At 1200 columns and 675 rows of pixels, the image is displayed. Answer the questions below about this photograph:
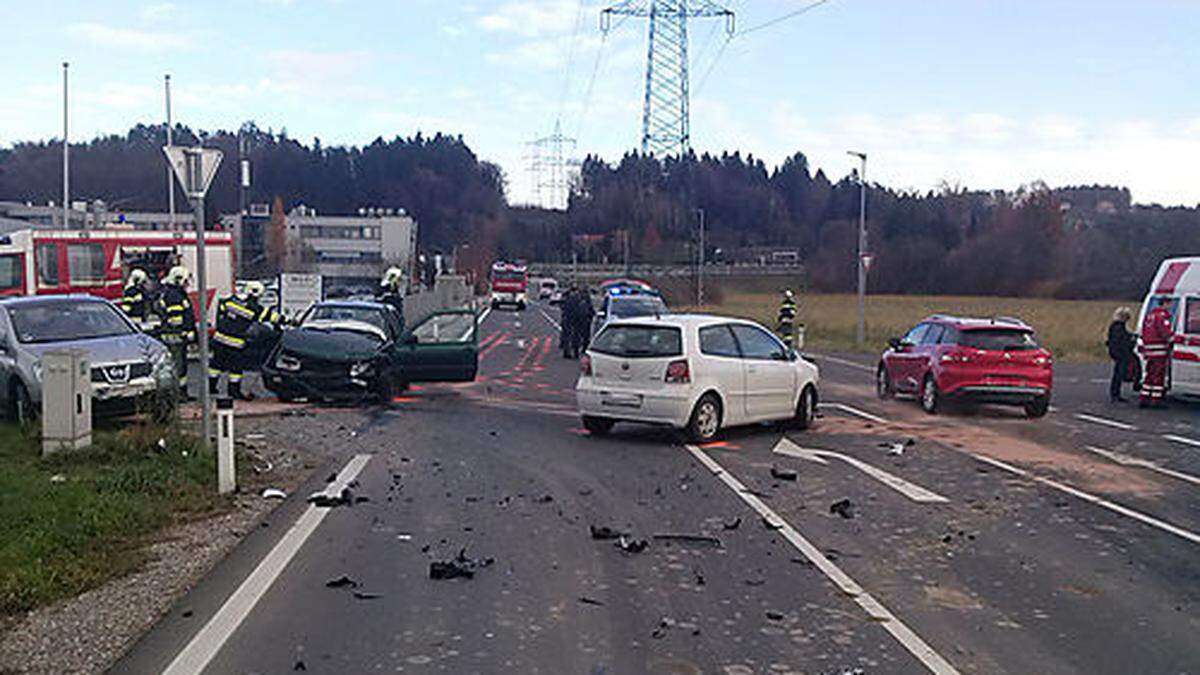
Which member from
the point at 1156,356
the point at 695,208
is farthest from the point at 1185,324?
the point at 695,208

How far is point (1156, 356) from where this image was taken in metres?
19.8

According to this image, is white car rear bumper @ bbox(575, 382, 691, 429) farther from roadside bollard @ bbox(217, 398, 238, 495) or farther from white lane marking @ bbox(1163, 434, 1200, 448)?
white lane marking @ bbox(1163, 434, 1200, 448)

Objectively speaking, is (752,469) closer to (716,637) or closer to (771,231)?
(716,637)

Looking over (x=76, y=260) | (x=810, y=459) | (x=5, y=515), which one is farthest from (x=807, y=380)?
(x=76, y=260)

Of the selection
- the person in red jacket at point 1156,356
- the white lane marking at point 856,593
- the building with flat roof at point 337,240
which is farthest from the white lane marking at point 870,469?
the building with flat roof at point 337,240

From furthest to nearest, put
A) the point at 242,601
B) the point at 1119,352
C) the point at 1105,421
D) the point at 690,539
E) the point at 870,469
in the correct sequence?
the point at 1119,352 < the point at 1105,421 < the point at 870,469 < the point at 690,539 < the point at 242,601

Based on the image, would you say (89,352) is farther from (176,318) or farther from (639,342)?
(639,342)

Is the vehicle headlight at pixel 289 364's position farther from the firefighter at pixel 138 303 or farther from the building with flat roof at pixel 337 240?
the building with flat roof at pixel 337 240

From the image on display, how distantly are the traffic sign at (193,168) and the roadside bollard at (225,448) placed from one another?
2.36m

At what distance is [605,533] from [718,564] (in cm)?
118

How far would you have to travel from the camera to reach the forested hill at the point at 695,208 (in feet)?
273

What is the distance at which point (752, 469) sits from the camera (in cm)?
1205

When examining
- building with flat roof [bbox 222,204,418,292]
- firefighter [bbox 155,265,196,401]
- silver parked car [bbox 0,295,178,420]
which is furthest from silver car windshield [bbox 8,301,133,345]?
building with flat roof [bbox 222,204,418,292]

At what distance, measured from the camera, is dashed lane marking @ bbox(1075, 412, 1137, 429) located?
16.8 metres
